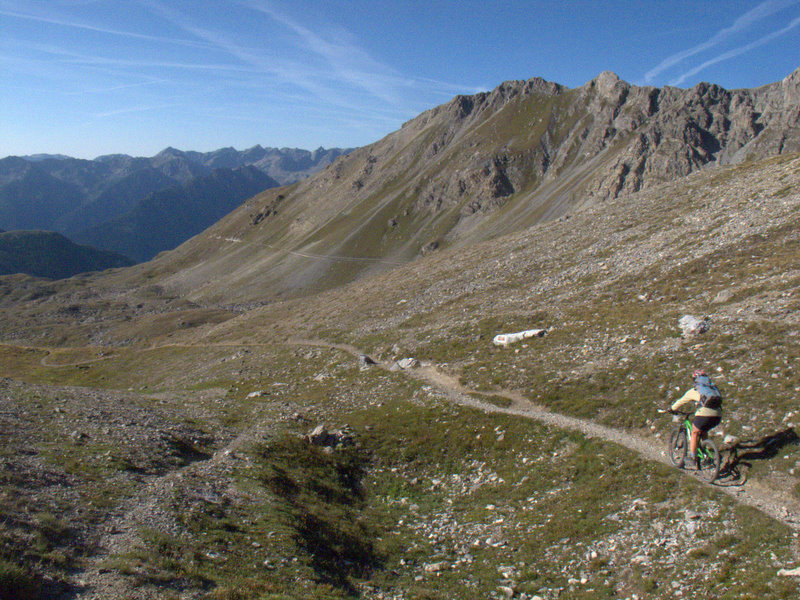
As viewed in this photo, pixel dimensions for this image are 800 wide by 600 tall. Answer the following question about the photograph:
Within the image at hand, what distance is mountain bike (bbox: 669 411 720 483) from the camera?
15994mm

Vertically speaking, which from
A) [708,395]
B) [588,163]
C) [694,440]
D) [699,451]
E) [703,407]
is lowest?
[699,451]

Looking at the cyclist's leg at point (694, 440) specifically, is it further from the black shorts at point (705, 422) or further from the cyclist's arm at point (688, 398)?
the cyclist's arm at point (688, 398)

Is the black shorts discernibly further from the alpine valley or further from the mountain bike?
the alpine valley

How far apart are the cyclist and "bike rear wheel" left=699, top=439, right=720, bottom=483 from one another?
0.27 metres

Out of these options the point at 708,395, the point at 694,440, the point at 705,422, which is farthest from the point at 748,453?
the point at 708,395

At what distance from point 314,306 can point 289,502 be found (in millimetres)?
65220

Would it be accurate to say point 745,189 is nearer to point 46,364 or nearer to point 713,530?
point 713,530

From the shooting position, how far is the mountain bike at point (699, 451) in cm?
1599

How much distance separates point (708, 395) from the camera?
52.2 feet

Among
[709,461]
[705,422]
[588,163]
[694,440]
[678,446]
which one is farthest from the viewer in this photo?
[588,163]

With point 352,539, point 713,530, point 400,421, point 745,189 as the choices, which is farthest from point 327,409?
point 745,189

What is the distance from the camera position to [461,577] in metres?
15.0

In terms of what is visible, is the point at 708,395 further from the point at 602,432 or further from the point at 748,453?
the point at 602,432

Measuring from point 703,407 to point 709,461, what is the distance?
6.80 ft
